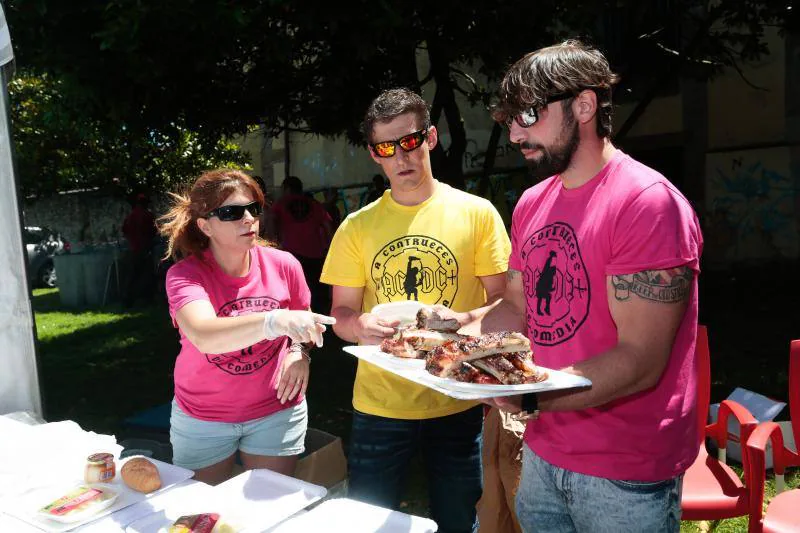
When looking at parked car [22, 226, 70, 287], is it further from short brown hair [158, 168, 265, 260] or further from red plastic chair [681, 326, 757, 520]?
red plastic chair [681, 326, 757, 520]

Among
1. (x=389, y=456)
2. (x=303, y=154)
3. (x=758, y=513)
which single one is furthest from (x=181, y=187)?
(x=303, y=154)

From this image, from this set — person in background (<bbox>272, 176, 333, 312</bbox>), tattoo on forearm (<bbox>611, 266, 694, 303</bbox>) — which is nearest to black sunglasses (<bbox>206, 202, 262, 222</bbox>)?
tattoo on forearm (<bbox>611, 266, 694, 303</bbox>)

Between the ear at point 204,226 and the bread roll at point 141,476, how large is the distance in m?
1.06

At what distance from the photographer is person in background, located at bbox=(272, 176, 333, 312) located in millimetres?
9352

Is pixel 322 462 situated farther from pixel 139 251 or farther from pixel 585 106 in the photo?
pixel 139 251

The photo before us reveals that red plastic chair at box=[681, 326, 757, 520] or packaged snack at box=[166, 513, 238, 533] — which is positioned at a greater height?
packaged snack at box=[166, 513, 238, 533]

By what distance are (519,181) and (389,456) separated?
12.1 m

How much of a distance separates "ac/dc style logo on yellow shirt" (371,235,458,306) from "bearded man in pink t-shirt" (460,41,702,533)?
61cm

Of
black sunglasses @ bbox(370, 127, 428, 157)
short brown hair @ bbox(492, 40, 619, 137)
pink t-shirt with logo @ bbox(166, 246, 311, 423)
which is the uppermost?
short brown hair @ bbox(492, 40, 619, 137)

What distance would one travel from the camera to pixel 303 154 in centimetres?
1964

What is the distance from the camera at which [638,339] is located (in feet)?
6.02

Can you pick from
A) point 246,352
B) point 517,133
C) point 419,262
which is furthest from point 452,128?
point 517,133

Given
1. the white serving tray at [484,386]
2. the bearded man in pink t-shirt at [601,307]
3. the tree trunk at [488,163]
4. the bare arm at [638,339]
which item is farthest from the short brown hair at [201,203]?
the tree trunk at [488,163]

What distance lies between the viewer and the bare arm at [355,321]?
99.3 inches
